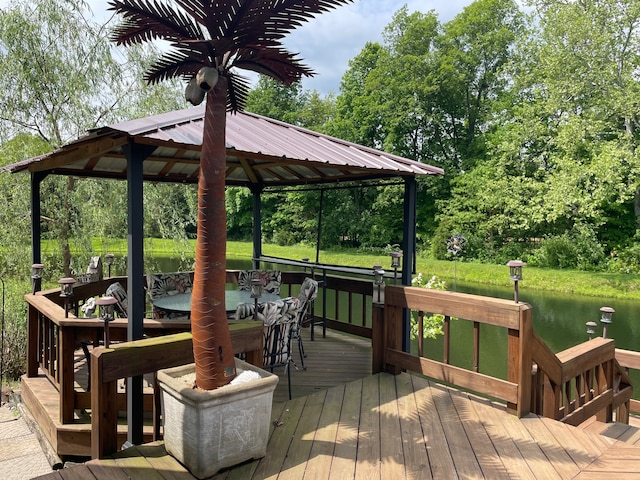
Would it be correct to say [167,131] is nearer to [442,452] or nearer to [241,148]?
[241,148]

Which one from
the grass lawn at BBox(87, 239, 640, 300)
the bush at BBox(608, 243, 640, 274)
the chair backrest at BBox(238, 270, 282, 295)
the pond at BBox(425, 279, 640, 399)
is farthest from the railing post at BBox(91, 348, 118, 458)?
the bush at BBox(608, 243, 640, 274)

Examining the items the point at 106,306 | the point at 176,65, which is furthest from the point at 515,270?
the point at 106,306

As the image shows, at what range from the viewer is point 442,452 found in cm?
261

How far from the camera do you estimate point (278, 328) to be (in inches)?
136

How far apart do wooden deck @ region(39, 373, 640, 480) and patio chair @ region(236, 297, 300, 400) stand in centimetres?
35

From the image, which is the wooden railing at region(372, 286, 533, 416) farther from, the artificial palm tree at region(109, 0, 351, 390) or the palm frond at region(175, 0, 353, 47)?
the palm frond at region(175, 0, 353, 47)

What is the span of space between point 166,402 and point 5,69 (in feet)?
24.4

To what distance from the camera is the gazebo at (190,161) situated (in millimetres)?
2916

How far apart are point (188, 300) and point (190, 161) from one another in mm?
1541

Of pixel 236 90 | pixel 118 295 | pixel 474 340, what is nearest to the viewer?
pixel 236 90

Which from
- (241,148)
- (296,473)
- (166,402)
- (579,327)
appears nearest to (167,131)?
(241,148)

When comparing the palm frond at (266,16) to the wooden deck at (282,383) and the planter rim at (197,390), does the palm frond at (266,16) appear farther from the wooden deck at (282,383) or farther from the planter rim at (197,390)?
the wooden deck at (282,383)

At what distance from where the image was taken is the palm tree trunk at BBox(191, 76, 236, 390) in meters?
2.30

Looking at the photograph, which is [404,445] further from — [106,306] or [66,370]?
[66,370]
